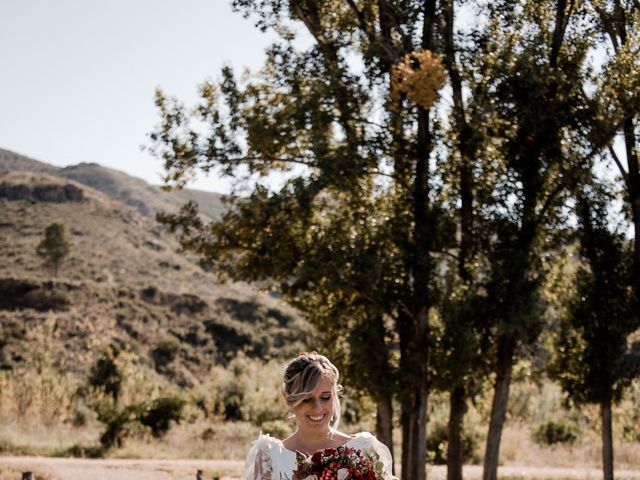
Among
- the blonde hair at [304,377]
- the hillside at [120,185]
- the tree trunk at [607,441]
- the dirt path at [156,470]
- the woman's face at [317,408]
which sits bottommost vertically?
the dirt path at [156,470]

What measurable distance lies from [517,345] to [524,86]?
206 inches

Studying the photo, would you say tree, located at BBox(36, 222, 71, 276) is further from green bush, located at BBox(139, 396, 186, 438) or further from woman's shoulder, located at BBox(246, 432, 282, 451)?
woman's shoulder, located at BBox(246, 432, 282, 451)

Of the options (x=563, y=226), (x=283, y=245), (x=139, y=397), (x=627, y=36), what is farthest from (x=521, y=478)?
(x=139, y=397)

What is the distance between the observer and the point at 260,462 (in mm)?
4969

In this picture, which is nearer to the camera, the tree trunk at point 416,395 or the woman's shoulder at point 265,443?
the woman's shoulder at point 265,443

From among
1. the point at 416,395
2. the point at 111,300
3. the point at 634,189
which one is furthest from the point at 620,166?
the point at 111,300

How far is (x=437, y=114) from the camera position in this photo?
57.7 feet

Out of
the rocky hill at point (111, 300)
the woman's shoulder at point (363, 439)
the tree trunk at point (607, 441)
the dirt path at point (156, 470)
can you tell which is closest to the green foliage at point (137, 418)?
the dirt path at point (156, 470)

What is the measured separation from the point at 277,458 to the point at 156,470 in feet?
47.7

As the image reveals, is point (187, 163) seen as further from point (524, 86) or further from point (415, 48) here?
point (524, 86)

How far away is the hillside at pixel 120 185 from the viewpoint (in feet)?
423

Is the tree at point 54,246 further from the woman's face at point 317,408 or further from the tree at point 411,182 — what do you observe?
the woman's face at point 317,408

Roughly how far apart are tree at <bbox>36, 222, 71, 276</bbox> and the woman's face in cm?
6005

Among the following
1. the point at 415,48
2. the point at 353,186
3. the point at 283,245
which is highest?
the point at 415,48
